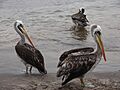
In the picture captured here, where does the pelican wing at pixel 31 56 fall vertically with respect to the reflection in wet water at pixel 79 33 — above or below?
above

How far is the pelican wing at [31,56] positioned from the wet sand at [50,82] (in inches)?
11.6

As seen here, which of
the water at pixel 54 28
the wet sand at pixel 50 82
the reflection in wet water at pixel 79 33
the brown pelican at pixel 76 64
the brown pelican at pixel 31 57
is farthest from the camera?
the reflection in wet water at pixel 79 33

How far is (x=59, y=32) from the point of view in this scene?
14.1 metres

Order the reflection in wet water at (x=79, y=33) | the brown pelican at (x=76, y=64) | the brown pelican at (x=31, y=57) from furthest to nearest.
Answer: the reflection in wet water at (x=79, y=33), the brown pelican at (x=31, y=57), the brown pelican at (x=76, y=64)

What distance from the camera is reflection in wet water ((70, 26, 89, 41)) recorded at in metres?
13.7

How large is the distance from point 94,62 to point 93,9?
11.6 m

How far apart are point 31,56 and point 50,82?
103 cm

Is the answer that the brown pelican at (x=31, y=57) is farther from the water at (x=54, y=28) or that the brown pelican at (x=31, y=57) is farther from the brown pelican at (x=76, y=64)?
the brown pelican at (x=76, y=64)

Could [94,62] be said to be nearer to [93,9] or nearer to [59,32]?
[59,32]

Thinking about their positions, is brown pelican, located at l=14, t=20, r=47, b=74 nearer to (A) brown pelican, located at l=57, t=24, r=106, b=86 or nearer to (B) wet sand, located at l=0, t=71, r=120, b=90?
(B) wet sand, located at l=0, t=71, r=120, b=90

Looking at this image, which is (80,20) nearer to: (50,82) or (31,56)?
(31,56)

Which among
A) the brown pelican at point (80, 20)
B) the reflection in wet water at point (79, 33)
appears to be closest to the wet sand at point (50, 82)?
the reflection in wet water at point (79, 33)

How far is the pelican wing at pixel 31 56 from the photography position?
8.95 metres

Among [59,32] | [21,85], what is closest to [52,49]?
[59,32]
